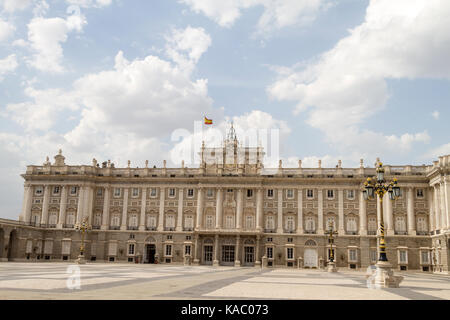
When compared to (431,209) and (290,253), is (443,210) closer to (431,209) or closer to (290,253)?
(431,209)

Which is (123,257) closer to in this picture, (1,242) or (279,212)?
(1,242)

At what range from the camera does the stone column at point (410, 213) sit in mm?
58781

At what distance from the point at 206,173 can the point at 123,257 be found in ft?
56.4

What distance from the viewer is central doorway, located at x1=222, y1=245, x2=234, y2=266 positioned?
61.7 m

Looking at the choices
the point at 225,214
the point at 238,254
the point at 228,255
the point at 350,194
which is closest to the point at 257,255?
the point at 238,254

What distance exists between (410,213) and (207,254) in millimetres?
28254

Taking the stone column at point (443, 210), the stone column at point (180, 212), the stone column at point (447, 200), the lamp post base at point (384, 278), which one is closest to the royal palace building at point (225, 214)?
the stone column at point (180, 212)

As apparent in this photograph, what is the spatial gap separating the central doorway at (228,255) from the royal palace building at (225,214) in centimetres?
14

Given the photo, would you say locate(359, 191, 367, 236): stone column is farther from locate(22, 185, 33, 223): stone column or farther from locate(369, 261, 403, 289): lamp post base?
locate(22, 185, 33, 223): stone column

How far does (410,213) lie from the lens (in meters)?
59.2

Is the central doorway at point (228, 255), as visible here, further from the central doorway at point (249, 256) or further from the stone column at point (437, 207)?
the stone column at point (437, 207)

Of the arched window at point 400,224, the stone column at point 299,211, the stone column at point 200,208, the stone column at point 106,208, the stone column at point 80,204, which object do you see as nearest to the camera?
the arched window at point 400,224
